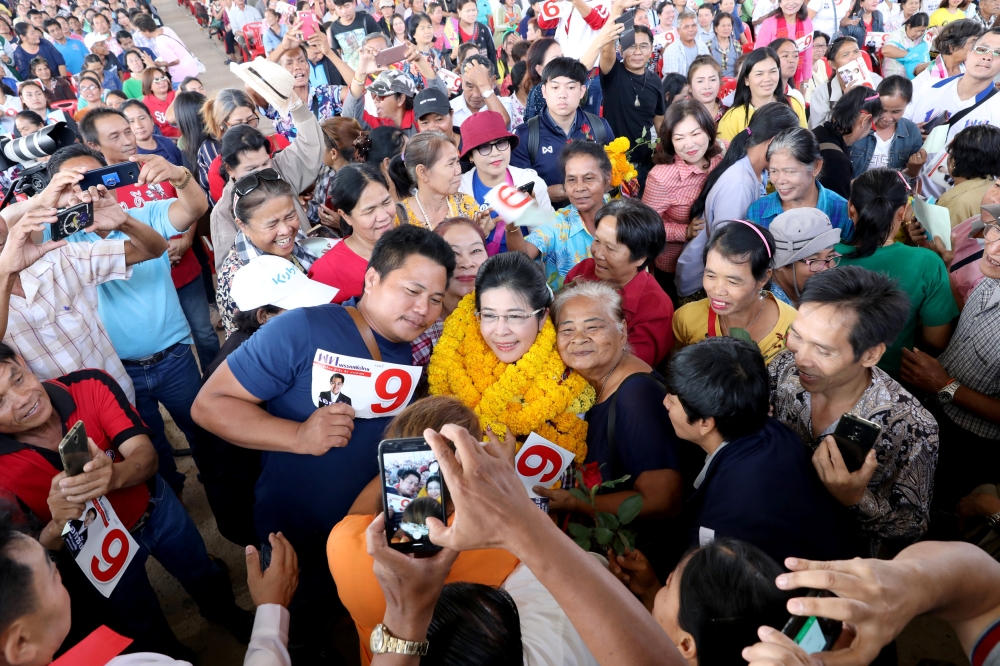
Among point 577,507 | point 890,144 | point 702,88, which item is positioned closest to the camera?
point 577,507

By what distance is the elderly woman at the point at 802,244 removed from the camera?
302cm

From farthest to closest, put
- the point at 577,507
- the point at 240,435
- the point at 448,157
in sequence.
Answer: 1. the point at 448,157
2. the point at 577,507
3. the point at 240,435

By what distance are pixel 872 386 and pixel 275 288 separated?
2.30 m

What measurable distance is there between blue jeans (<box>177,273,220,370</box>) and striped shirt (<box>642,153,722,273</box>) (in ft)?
9.83

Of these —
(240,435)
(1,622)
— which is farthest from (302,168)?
(1,622)

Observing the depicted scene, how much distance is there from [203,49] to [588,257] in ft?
46.2

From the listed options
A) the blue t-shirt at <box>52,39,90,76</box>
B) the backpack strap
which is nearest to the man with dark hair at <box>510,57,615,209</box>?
the backpack strap

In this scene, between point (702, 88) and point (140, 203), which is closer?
point (140, 203)

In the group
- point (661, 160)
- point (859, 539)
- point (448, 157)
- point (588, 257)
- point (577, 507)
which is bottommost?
point (859, 539)

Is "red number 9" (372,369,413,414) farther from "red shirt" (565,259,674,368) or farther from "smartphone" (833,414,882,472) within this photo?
"smartphone" (833,414,882,472)

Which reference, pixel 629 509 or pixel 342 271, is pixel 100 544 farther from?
pixel 629 509

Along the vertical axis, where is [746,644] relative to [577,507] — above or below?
above

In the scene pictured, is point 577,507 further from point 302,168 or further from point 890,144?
point 890,144

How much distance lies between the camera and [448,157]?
338 cm
